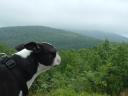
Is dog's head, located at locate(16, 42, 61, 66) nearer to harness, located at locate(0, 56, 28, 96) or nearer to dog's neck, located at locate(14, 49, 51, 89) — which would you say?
dog's neck, located at locate(14, 49, 51, 89)

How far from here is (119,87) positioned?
13.5 metres

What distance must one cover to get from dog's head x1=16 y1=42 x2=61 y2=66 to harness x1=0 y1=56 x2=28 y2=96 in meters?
0.40

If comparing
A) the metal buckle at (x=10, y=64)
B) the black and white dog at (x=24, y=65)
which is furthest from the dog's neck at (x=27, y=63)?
the metal buckle at (x=10, y=64)

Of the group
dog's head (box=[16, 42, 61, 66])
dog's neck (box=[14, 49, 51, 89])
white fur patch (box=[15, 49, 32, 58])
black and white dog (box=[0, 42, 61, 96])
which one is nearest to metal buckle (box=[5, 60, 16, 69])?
black and white dog (box=[0, 42, 61, 96])

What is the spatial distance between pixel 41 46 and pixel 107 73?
22.8 feet

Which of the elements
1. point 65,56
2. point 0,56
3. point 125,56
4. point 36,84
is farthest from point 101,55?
point 65,56

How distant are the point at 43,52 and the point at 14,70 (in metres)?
0.72

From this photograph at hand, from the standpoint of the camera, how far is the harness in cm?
650

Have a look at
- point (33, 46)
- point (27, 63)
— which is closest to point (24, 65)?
point (27, 63)

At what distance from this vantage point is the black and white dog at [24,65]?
21.1 feet

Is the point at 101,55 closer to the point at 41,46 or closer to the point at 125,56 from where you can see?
the point at 125,56

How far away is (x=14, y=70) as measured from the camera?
21.6 feet

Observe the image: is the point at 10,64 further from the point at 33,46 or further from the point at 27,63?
the point at 33,46

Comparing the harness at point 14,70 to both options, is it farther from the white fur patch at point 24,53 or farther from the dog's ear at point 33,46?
the dog's ear at point 33,46
